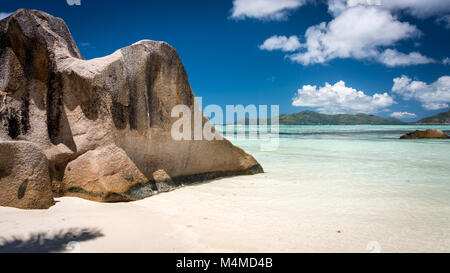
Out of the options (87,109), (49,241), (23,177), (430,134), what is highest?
(87,109)

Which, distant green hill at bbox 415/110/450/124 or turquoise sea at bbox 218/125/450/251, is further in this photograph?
distant green hill at bbox 415/110/450/124

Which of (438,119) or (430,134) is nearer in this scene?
(430,134)

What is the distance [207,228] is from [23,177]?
231cm

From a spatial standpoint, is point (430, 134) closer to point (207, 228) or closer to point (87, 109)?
point (207, 228)

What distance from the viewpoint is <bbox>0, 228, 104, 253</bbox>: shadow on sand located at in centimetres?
260

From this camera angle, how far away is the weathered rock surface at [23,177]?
349cm

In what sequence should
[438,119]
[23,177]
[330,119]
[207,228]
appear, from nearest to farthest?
1. [207,228]
2. [23,177]
3. [438,119]
4. [330,119]

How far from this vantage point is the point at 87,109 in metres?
4.82

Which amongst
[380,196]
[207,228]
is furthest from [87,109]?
[380,196]

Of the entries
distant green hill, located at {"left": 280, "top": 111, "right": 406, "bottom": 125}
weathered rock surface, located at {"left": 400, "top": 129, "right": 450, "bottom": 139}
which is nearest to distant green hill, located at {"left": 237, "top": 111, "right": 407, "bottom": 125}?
distant green hill, located at {"left": 280, "top": 111, "right": 406, "bottom": 125}

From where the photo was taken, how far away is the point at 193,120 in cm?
601

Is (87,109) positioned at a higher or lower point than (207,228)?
higher

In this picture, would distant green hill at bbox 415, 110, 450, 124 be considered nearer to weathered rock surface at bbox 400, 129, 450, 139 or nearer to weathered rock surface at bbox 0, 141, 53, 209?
weathered rock surface at bbox 400, 129, 450, 139
